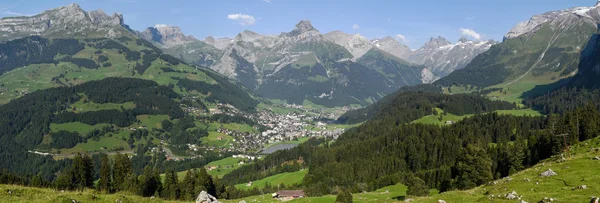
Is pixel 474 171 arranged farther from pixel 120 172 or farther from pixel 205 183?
pixel 120 172

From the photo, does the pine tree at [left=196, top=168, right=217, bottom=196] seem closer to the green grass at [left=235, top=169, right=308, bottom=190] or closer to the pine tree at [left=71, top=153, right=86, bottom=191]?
the pine tree at [left=71, top=153, right=86, bottom=191]

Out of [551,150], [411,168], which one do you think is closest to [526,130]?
[411,168]

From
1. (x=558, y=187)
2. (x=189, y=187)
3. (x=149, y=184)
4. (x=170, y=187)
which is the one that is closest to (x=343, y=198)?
(x=189, y=187)

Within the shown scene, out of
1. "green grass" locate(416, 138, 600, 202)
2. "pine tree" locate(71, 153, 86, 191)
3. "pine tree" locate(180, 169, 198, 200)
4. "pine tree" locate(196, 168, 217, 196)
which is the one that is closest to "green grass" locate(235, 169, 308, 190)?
"pine tree" locate(196, 168, 217, 196)

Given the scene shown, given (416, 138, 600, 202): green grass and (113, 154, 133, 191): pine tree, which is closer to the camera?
(416, 138, 600, 202): green grass

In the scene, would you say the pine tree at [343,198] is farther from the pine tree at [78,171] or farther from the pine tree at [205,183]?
the pine tree at [78,171]

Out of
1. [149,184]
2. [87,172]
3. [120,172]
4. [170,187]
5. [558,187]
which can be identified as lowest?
[170,187]

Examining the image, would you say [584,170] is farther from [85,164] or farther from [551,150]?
[85,164]

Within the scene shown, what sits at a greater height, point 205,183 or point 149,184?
point 149,184

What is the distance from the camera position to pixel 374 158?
156m

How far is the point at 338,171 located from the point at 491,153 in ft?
188

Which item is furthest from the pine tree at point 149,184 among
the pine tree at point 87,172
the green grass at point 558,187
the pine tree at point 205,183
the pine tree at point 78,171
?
the green grass at point 558,187

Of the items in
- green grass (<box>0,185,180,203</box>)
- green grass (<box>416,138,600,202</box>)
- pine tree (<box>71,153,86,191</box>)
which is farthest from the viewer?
pine tree (<box>71,153,86,191</box>)

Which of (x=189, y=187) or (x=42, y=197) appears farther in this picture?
(x=189, y=187)
